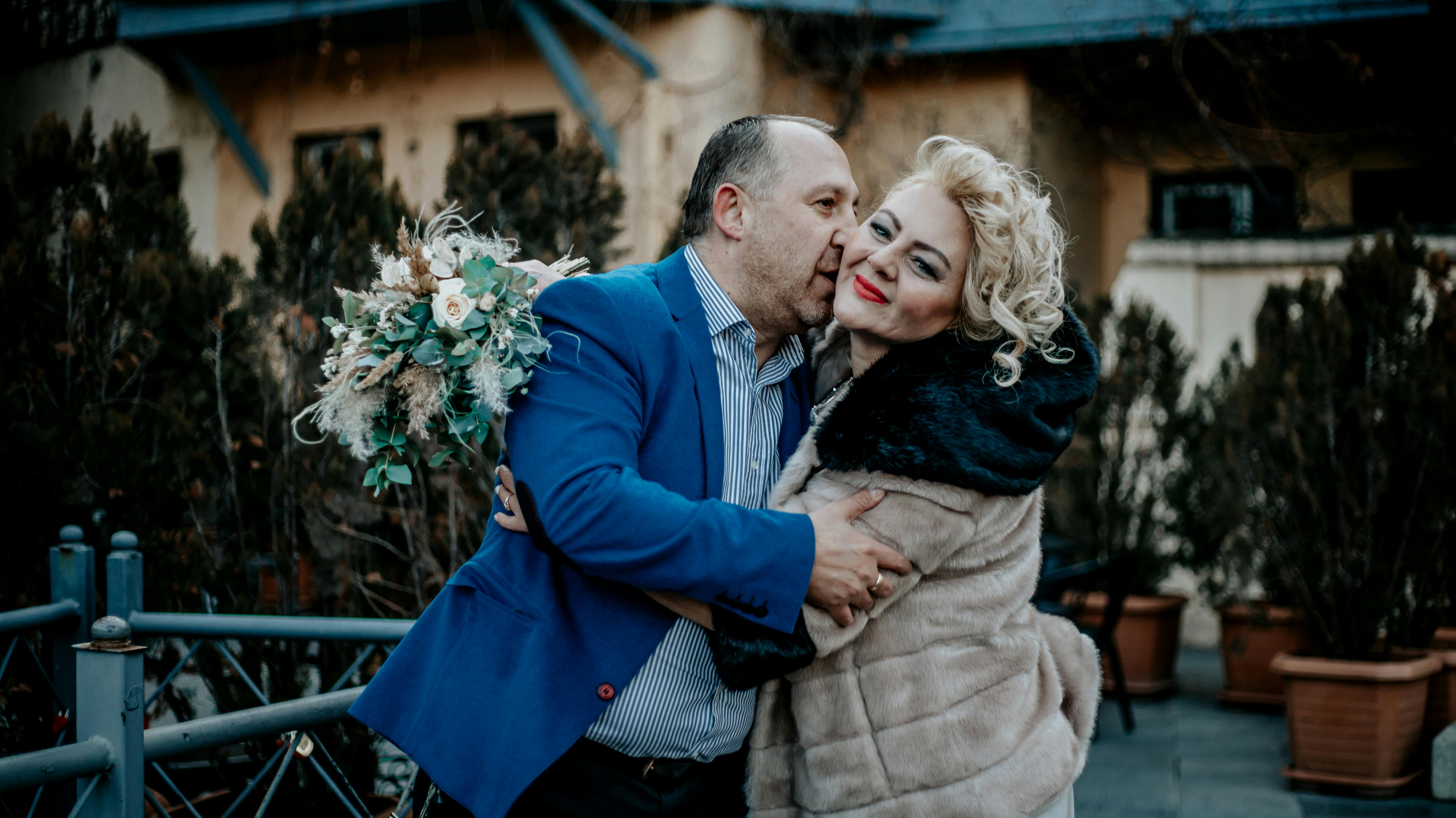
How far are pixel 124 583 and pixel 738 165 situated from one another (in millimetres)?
2145

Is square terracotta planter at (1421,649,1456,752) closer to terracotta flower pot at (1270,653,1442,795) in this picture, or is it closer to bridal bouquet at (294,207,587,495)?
terracotta flower pot at (1270,653,1442,795)

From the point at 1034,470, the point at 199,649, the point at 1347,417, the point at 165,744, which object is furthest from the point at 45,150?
the point at 1347,417

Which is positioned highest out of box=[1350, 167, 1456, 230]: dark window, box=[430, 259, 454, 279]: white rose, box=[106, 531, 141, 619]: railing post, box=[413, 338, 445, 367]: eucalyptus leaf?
box=[1350, 167, 1456, 230]: dark window

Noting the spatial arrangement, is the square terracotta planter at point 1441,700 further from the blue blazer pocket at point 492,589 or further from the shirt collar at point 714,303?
the blue blazer pocket at point 492,589

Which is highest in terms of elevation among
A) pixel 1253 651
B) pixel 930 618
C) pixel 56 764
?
pixel 930 618

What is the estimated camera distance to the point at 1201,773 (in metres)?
5.82

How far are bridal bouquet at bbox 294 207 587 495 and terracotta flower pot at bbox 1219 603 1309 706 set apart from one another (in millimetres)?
6027

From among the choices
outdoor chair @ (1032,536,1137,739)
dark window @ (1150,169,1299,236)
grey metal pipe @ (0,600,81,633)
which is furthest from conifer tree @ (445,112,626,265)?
dark window @ (1150,169,1299,236)

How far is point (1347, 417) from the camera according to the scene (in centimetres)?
575

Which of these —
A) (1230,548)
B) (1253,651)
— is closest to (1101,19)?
(1230,548)

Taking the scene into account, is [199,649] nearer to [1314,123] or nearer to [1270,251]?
[1270,251]

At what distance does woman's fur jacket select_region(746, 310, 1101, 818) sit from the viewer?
223 cm

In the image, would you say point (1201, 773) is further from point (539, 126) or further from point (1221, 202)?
point (539, 126)

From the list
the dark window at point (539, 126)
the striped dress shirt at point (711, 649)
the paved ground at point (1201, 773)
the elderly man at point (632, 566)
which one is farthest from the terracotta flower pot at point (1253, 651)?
the dark window at point (539, 126)
